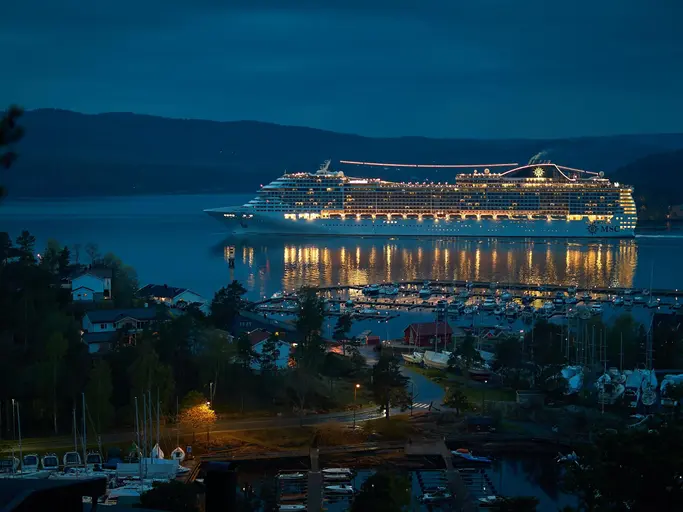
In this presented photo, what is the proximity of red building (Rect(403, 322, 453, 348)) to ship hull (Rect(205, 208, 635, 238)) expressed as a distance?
2122 cm

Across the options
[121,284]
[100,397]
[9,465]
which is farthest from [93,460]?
[121,284]

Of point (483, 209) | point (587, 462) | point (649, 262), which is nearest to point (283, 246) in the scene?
point (483, 209)

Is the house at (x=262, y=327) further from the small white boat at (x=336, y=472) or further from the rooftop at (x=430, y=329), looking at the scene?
the small white boat at (x=336, y=472)

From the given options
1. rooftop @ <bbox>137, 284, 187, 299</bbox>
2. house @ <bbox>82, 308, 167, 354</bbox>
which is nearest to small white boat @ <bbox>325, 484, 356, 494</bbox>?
house @ <bbox>82, 308, 167, 354</bbox>

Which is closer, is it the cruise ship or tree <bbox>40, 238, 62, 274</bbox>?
tree <bbox>40, 238, 62, 274</bbox>

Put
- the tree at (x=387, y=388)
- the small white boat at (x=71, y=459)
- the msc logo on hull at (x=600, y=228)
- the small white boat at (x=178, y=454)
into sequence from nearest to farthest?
the small white boat at (x=71, y=459)
the small white boat at (x=178, y=454)
the tree at (x=387, y=388)
the msc logo on hull at (x=600, y=228)

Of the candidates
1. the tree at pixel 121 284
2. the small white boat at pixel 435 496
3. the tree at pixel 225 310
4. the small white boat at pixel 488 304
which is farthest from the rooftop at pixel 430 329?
the small white boat at pixel 435 496

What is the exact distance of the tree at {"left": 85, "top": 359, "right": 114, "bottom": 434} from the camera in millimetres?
7512

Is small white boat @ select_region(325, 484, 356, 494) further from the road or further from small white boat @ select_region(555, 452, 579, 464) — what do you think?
small white boat @ select_region(555, 452, 579, 464)

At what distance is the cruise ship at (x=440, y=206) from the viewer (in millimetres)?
32812

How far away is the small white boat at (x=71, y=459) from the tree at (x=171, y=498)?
4.89ft

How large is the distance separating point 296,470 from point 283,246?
2256cm

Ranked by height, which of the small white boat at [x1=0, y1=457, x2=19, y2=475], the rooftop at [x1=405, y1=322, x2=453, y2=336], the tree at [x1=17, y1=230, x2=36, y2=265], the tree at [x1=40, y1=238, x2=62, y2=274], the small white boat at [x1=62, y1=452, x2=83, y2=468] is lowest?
the small white boat at [x1=62, y1=452, x2=83, y2=468]

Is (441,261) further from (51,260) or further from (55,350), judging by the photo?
(55,350)
